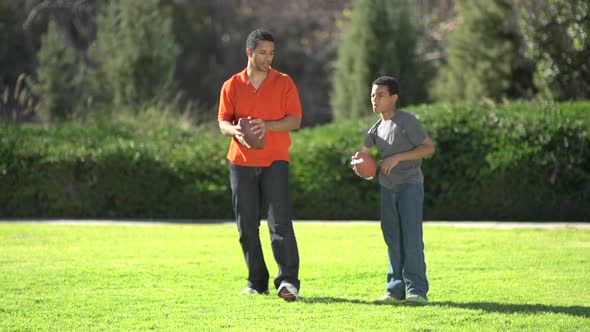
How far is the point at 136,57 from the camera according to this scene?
26.9m

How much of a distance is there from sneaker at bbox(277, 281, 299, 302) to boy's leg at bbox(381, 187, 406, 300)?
68 centimetres

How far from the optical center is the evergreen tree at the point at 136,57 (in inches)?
1054

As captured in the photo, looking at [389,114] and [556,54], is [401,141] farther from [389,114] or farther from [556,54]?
[556,54]

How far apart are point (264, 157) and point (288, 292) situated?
1.00m

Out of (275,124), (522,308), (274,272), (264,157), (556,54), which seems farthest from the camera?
(556,54)

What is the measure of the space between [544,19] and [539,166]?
19.7 ft

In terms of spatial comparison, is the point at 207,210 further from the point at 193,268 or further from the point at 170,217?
the point at 193,268

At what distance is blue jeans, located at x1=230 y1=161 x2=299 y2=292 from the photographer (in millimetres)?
7473

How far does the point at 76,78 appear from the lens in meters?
28.1

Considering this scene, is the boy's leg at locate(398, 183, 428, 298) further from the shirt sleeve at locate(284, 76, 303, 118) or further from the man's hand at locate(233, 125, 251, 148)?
the man's hand at locate(233, 125, 251, 148)

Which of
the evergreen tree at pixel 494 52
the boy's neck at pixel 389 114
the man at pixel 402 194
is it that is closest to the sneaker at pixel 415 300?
the man at pixel 402 194

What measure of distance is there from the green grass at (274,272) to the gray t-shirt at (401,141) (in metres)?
0.91

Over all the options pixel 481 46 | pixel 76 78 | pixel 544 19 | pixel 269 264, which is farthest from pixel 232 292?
pixel 76 78

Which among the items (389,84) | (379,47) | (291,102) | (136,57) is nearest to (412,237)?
(389,84)
